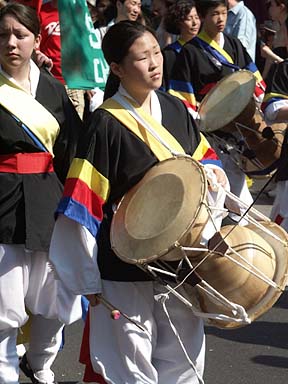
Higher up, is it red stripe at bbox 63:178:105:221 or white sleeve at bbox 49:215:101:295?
red stripe at bbox 63:178:105:221

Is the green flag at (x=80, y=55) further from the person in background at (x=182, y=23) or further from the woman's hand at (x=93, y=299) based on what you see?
the person in background at (x=182, y=23)

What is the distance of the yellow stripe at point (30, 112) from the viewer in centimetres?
444

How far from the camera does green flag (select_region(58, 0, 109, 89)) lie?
489cm

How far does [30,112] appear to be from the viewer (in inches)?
176

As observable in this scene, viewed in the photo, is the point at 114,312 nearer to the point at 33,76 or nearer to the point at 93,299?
the point at 93,299

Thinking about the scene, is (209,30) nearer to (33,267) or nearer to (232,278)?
(33,267)

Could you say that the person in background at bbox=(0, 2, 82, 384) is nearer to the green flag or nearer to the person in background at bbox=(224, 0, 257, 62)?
the green flag

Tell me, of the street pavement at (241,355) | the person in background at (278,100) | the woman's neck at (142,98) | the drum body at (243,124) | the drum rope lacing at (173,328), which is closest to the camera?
the drum rope lacing at (173,328)

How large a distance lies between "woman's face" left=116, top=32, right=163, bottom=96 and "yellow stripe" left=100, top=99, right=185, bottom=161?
8cm

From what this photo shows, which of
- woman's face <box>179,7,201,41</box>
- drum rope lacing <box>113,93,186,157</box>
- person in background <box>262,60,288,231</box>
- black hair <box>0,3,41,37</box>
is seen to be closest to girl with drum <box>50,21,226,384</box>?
drum rope lacing <box>113,93,186,157</box>

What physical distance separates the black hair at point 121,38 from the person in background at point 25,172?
1.76 feet

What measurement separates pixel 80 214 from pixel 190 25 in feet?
12.8

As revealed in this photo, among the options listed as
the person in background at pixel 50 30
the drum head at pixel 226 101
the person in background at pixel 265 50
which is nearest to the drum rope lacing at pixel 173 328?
the drum head at pixel 226 101

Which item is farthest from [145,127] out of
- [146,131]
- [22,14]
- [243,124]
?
[243,124]
